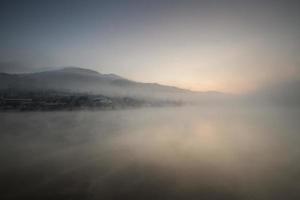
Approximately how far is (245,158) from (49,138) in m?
10.7

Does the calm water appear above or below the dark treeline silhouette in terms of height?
below

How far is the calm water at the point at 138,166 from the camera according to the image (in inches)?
222

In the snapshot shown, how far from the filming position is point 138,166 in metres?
7.70

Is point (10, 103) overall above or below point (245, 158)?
above

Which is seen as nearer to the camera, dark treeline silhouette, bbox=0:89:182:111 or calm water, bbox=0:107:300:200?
calm water, bbox=0:107:300:200

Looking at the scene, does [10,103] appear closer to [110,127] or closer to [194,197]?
[110,127]

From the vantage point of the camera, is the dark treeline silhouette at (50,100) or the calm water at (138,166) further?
the dark treeline silhouette at (50,100)

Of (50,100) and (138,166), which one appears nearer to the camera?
(138,166)

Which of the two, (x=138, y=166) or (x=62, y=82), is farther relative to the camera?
(x=62, y=82)

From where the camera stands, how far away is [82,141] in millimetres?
11281

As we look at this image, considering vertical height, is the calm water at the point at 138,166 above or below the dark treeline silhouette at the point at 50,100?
below


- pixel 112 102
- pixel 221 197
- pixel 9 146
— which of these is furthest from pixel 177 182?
pixel 112 102

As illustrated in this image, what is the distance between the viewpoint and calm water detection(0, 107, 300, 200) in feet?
18.5

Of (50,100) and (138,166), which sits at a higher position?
(50,100)
